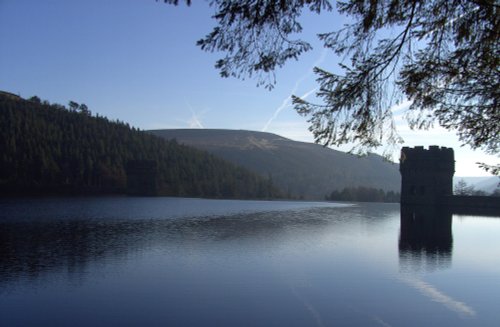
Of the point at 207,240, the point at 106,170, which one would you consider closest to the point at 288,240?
the point at 207,240

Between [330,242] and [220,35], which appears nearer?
[220,35]

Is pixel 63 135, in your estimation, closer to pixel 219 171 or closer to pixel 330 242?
pixel 219 171

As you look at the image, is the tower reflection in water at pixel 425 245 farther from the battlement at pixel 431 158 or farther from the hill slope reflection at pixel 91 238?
the battlement at pixel 431 158

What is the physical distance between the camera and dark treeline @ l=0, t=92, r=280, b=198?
94.2m

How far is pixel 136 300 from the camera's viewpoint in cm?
1298

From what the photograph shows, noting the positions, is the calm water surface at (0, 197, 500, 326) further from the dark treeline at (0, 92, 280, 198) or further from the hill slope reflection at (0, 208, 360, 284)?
the dark treeline at (0, 92, 280, 198)

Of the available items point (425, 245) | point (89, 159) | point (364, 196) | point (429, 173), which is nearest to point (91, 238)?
point (425, 245)

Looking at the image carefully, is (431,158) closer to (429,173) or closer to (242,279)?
(429,173)

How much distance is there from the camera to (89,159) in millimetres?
103438

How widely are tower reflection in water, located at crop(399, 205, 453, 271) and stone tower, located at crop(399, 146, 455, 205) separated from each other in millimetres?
19139

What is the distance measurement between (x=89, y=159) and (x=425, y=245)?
91.5 meters

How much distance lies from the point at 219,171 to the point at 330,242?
11952cm

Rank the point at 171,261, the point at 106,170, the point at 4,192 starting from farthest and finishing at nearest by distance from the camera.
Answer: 1. the point at 106,170
2. the point at 4,192
3. the point at 171,261

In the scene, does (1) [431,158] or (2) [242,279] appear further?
(1) [431,158]
